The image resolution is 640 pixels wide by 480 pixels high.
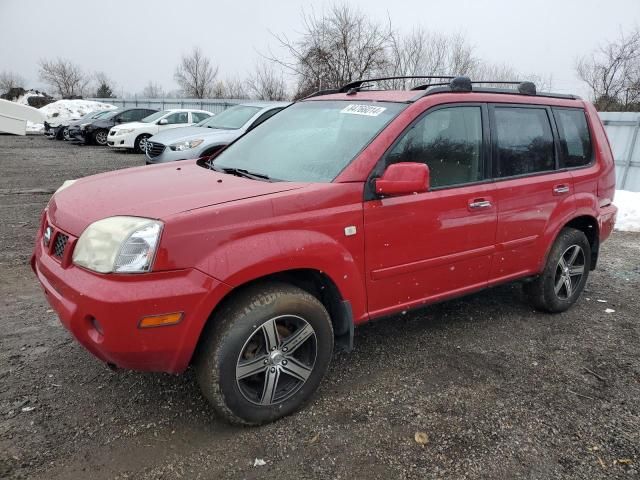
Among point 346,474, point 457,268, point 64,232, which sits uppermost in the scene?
point 64,232

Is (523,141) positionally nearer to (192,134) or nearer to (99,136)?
(192,134)

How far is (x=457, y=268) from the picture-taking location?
342 centimetres

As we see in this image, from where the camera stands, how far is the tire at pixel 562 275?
4.16 meters

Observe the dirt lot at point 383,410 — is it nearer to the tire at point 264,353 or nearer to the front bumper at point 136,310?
the tire at point 264,353

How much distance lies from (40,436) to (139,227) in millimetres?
1251

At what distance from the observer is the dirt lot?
248cm

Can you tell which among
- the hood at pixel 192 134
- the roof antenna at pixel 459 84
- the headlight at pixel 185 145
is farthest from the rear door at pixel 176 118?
the roof antenna at pixel 459 84

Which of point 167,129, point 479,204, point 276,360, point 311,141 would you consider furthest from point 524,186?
point 167,129

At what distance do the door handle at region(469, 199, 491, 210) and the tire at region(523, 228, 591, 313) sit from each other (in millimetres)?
1052

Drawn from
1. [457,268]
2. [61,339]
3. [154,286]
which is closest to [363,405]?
[457,268]

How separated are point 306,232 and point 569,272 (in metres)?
2.78

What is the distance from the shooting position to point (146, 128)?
56.1ft

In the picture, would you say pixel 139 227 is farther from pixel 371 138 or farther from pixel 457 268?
pixel 457 268

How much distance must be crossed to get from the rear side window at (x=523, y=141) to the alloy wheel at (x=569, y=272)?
0.83 m
